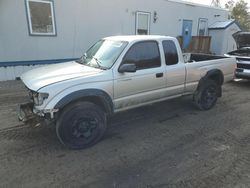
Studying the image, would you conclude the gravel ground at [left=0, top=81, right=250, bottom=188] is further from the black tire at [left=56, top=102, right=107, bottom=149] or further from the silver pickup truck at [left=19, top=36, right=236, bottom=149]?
the silver pickup truck at [left=19, top=36, right=236, bottom=149]

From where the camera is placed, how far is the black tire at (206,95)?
206 inches

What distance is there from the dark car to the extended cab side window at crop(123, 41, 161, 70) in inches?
197

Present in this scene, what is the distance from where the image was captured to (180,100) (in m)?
6.24

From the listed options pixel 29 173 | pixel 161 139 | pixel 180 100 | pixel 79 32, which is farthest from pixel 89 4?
pixel 29 173

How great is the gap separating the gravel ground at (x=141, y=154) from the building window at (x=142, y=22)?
7.41m

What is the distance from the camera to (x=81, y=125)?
3512mm

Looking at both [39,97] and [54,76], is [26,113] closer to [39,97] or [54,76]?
[39,97]

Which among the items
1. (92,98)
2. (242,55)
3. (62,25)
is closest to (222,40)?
(242,55)

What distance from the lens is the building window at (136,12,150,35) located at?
11.2 metres

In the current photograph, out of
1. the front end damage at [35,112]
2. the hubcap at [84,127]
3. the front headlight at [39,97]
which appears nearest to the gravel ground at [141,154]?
the hubcap at [84,127]

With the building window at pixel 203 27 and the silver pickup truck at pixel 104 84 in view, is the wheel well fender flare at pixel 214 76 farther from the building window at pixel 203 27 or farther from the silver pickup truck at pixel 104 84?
the building window at pixel 203 27

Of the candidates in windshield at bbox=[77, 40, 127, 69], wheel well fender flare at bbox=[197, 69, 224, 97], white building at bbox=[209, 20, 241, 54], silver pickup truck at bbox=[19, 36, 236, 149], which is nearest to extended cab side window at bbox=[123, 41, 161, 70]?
silver pickup truck at bbox=[19, 36, 236, 149]

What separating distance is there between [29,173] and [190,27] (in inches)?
550

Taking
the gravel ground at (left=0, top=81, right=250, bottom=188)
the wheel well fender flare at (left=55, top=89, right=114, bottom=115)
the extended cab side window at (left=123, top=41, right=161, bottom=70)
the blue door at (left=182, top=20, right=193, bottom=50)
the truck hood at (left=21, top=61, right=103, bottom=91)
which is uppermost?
the blue door at (left=182, top=20, right=193, bottom=50)
